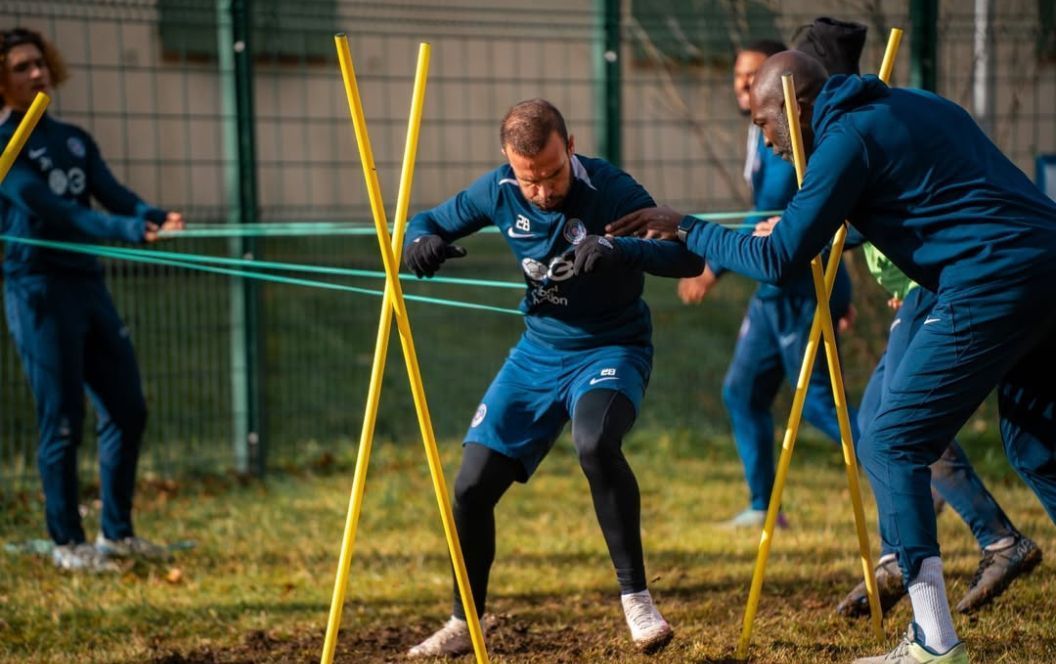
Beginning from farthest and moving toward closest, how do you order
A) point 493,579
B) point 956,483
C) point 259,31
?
point 259,31
point 493,579
point 956,483

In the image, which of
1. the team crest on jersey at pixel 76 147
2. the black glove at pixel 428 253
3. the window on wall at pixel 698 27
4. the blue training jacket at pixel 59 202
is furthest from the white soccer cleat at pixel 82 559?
the window on wall at pixel 698 27

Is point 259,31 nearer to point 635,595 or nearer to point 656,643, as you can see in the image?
point 635,595

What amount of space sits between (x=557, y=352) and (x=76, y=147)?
291cm

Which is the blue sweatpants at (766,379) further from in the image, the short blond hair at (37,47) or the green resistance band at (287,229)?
the short blond hair at (37,47)

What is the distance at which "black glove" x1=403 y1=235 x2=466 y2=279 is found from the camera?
4320 mm

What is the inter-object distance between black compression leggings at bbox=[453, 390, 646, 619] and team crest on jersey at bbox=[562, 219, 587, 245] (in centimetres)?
53

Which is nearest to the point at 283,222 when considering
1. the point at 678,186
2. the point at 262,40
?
the point at 262,40

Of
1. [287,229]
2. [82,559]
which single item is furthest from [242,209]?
[82,559]

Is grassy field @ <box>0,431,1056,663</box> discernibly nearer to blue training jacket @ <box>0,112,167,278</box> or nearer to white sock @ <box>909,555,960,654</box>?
white sock @ <box>909,555,960,654</box>

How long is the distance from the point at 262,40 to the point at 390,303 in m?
5.11

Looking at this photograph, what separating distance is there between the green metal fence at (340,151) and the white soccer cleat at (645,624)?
4291mm

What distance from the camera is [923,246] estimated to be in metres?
3.82

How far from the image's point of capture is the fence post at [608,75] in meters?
8.53

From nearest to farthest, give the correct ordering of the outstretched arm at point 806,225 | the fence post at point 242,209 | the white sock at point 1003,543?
1. the outstretched arm at point 806,225
2. the white sock at point 1003,543
3. the fence post at point 242,209
